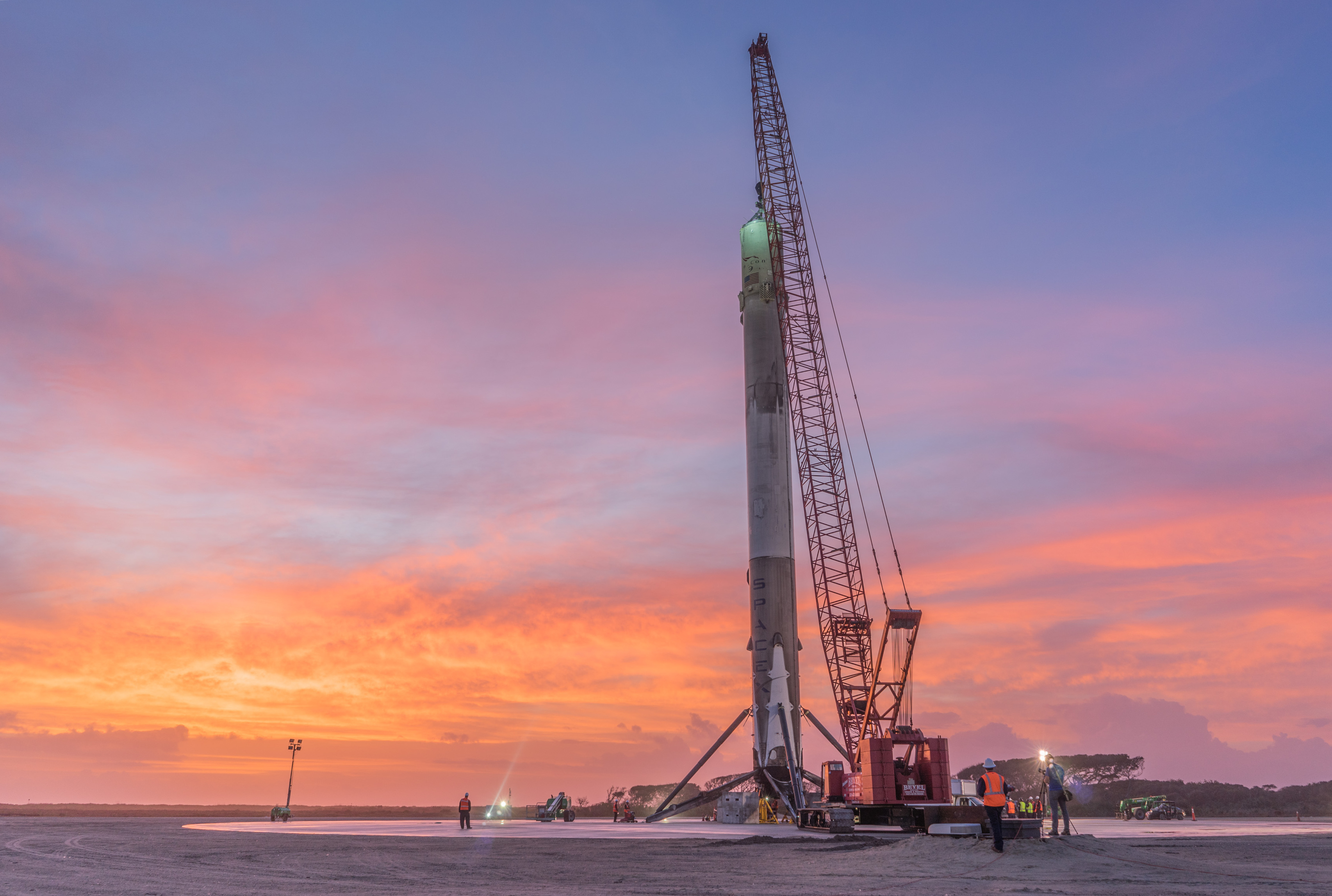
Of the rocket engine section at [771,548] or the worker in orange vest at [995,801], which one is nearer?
the worker in orange vest at [995,801]

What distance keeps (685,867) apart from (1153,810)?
5893 centimetres

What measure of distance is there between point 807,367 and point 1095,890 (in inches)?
1924

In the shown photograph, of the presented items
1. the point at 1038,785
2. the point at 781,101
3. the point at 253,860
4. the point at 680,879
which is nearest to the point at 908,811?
the point at 680,879

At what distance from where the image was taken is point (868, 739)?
36.8 metres

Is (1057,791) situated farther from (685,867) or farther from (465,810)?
(465,810)

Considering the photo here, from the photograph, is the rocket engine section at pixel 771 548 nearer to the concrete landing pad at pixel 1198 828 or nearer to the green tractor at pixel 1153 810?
the concrete landing pad at pixel 1198 828

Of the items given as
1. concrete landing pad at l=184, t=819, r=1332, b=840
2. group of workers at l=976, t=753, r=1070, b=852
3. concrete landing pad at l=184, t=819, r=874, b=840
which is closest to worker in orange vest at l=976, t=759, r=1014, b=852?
group of workers at l=976, t=753, r=1070, b=852

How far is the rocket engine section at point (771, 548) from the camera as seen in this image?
56312 mm

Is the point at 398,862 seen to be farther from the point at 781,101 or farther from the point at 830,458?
the point at 781,101

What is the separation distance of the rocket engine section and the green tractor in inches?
1174

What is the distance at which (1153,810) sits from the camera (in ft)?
224

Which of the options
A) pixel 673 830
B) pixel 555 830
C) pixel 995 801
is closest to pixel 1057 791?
pixel 995 801

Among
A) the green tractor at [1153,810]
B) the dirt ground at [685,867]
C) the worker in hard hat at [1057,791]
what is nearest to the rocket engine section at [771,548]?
the dirt ground at [685,867]

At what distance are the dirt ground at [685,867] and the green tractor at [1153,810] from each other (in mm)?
36117
